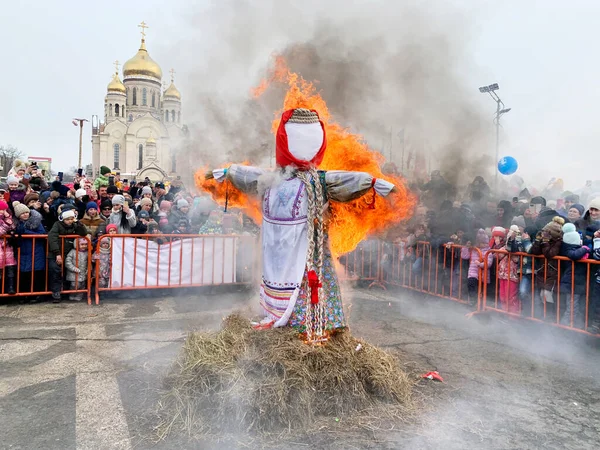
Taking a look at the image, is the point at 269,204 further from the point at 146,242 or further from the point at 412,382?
the point at 146,242

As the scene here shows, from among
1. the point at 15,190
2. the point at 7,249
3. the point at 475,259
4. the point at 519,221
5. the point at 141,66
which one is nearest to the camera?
the point at 7,249

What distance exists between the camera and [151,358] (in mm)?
4855

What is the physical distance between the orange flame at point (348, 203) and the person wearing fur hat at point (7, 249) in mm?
4157

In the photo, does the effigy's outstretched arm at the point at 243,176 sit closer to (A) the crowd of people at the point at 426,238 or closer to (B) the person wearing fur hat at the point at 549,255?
→ (A) the crowd of people at the point at 426,238

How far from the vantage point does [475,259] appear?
750 cm

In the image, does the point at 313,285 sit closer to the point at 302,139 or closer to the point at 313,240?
the point at 313,240

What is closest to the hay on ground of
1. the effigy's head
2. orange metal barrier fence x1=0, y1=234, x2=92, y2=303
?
the effigy's head

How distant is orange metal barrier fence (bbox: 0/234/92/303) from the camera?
7.20 m

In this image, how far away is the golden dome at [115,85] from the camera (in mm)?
65688

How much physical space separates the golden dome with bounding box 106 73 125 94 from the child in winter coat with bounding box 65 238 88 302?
6553cm

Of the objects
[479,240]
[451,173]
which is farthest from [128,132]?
[479,240]

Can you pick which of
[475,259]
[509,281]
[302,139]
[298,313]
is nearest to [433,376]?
[298,313]

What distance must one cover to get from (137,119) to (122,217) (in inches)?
2474

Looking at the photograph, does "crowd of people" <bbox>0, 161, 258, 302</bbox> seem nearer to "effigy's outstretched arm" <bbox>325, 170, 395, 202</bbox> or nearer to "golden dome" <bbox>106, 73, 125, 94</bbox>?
"effigy's outstretched arm" <bbox>325, 170, 395, 202</bbox>
